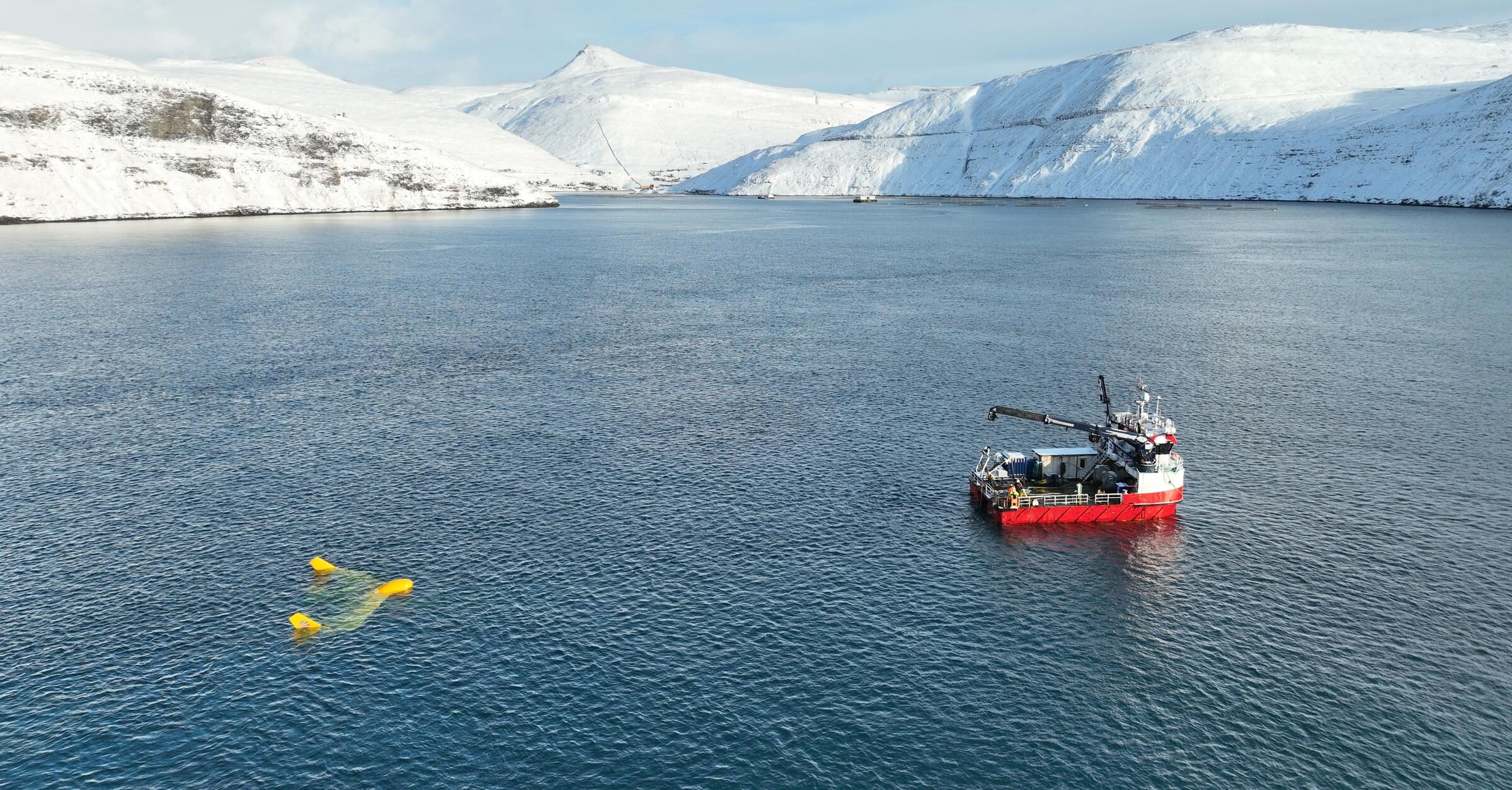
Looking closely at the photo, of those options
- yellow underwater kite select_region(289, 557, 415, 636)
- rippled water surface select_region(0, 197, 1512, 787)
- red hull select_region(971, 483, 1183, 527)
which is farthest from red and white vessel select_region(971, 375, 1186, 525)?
yellow underwater kite select_region(289, 557, 415, 636)

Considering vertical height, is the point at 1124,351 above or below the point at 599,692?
above

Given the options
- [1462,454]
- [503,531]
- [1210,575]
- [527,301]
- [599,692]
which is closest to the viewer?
[599,692]

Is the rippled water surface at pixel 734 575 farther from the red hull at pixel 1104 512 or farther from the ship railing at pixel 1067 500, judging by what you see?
the ship railing at pixel 1067 500

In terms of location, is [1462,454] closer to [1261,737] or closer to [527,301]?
[1261,737]

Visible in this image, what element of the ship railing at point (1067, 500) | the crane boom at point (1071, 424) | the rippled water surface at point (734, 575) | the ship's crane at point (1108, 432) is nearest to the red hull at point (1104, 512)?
the ship railing at point (1067, 500)

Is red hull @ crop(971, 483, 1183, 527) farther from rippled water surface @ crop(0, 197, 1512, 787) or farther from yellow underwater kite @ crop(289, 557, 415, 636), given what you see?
yellow underwater kite @ crop(289, 557, 415, 636)

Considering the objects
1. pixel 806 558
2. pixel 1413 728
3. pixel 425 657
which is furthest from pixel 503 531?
pixel 1413 728

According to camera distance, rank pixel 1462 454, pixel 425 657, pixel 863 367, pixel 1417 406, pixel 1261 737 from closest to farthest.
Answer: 1. pixel 1261 737
2. pixel 425 657
3. pixel 1462 454
4. pixel 1417 406
5. pixel 863 367

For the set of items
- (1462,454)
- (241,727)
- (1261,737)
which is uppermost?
(1462,454)
